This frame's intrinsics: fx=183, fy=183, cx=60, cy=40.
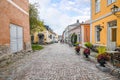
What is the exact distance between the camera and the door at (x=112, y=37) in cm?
1294

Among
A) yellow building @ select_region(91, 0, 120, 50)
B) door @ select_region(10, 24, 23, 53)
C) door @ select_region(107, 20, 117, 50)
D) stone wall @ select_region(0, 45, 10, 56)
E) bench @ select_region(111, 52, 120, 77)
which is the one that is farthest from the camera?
door @ select_region(107, 20, 117, 50)

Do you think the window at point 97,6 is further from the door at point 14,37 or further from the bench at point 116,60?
the bench at point 116,60

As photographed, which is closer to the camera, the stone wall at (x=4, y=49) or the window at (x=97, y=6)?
the stone wall at (x=4, y=49)

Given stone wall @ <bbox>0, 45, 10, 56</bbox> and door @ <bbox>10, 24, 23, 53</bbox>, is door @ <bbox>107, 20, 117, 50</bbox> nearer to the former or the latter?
door @ <bbox>10, 24, 23, 53</bbox>

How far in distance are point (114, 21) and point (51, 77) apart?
793cm

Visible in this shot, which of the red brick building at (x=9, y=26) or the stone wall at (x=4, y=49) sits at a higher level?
the red brick building at (x=9, y=26)

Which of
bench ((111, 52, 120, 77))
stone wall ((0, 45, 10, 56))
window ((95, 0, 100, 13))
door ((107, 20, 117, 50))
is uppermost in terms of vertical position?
window ((95, 0, 100, 13))

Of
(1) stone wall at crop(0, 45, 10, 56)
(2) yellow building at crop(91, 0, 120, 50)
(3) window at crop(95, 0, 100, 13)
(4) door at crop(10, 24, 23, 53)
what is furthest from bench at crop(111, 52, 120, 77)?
(3) window at crop(95, 0, 100, 13)

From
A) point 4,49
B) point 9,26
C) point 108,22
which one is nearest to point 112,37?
point 108,22

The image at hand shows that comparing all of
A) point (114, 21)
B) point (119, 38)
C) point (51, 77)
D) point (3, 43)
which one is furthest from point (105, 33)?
point (51, 77)

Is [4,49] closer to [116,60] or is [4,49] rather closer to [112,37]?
[116,60]

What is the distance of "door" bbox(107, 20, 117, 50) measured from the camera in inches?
510

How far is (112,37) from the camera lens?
1345cm

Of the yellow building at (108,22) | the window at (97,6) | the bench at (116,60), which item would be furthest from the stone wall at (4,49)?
the window at (97,6)
